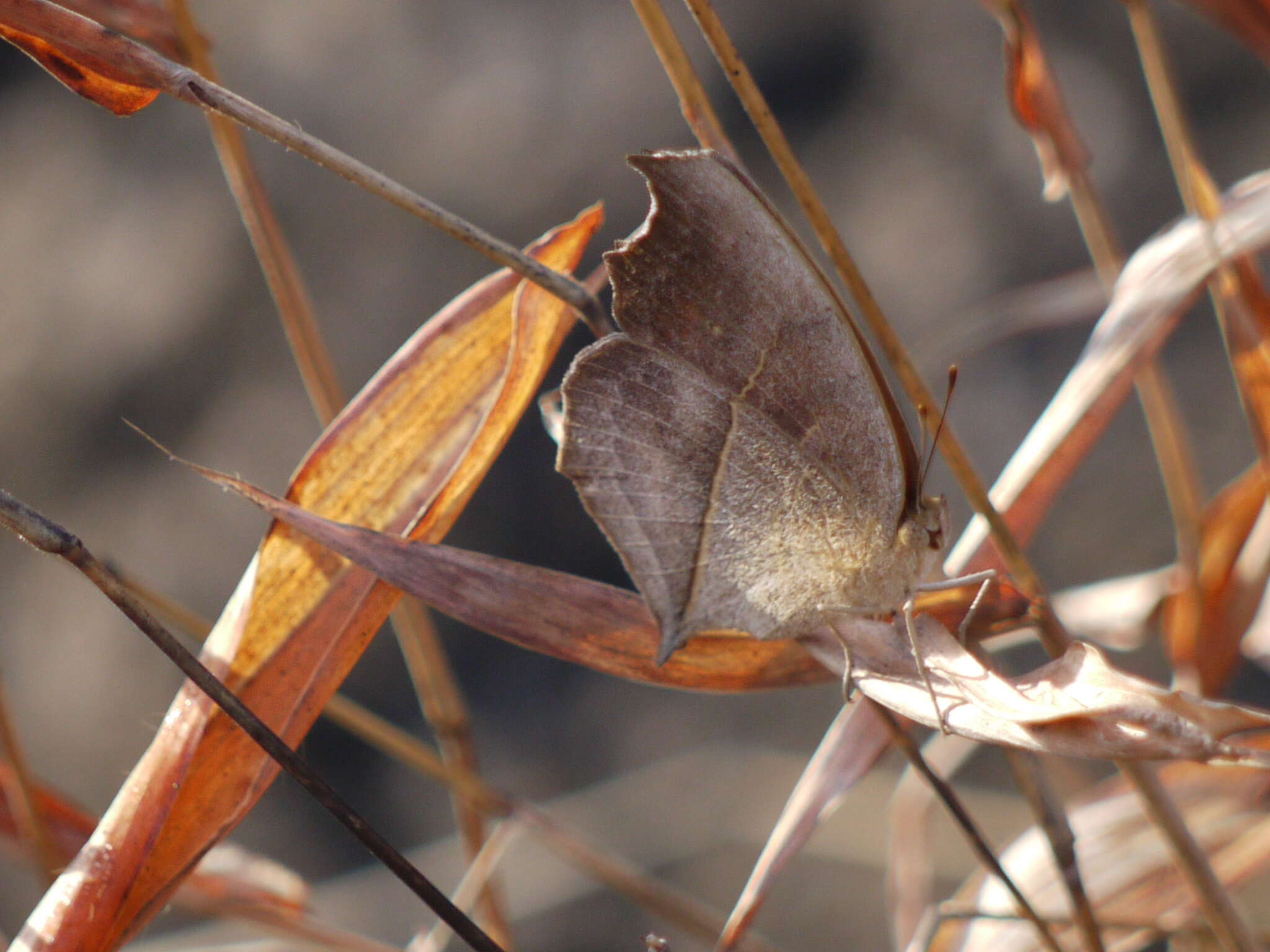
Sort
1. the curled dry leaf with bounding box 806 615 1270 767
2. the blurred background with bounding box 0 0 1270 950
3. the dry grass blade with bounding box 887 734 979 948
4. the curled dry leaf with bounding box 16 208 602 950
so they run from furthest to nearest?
the blurred background with bounding box 0 0 1270 950
the dry grass blade with bounding box 887 734 979 948
the curled dry leaf with bounding box 16 208 602 950
the curled dry leaf with bounding box 806 615 1270 767

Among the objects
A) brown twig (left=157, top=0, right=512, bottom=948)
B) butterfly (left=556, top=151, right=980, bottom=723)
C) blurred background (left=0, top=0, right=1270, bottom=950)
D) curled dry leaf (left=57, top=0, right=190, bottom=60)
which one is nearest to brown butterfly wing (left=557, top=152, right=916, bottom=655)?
butterfly (left=556, top=151, right=980, bottom=723)

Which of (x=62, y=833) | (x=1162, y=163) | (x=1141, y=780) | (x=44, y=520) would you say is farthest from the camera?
(x=1162, y=163)

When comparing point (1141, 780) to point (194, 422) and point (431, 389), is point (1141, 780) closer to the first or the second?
point (431, 389)

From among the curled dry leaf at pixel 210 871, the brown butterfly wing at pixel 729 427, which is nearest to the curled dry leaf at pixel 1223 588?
the brown butterfly wing at pixel 729 427

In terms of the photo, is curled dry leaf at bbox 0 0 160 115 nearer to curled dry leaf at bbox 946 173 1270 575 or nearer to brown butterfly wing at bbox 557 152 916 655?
brown butterfly wing at bbox 557 152 916 655

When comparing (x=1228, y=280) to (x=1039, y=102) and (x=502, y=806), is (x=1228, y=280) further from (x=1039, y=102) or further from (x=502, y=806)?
(x=502, y=806)

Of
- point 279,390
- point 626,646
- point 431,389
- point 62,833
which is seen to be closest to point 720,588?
point 626,646

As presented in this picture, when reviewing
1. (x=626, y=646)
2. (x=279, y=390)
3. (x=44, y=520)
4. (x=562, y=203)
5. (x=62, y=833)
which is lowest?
(x=62, y=833)
